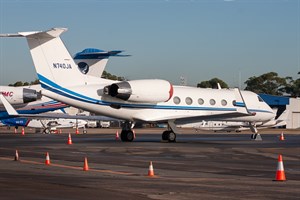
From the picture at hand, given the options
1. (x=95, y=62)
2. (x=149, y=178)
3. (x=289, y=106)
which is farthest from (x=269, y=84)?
(x=149, y=178)

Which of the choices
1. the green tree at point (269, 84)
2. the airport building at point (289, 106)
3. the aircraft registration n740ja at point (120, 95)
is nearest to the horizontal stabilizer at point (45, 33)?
the aircraft registration n740ja at point (120, 95)

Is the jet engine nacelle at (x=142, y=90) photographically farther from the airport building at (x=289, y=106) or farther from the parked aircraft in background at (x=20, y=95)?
the airport building at (x=289, y=106)

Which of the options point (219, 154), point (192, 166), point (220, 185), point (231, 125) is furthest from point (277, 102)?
point (220, 185)

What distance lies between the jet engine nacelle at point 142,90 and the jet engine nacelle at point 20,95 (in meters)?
20.5

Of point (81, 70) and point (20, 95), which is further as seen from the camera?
point (81, 70)

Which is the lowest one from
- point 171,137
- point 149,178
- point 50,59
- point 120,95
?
point 149,178

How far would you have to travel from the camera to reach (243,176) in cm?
2055

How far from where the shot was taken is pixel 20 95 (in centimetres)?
5969

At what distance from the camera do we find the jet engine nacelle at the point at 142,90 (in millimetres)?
39875

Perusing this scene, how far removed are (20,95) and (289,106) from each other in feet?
188

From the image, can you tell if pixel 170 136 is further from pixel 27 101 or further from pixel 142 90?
pixel 27 101

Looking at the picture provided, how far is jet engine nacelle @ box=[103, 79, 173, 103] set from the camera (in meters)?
39.9

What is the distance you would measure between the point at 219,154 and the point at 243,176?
36.1ft

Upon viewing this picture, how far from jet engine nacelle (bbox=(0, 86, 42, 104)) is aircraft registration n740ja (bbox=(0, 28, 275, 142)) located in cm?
1828
